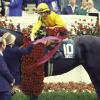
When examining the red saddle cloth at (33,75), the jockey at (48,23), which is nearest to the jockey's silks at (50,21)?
the jockey at (48,23)

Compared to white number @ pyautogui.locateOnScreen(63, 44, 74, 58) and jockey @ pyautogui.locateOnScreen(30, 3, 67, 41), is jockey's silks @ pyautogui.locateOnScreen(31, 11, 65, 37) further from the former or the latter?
white number @ pyautogui.locateOnScreen(63, 44, 74, 58)

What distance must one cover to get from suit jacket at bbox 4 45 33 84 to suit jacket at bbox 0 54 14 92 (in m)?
1.15

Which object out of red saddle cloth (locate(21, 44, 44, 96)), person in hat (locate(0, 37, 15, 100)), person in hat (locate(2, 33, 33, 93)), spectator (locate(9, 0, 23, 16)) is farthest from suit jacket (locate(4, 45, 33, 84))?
spectator (locate(9, 0, 23, 16))

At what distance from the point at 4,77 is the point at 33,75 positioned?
276cm

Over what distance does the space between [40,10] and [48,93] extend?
1.99 m

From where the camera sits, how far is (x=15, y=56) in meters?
11.5

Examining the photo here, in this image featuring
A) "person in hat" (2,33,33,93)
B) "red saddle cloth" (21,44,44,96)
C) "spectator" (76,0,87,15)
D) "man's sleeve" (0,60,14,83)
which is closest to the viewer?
"man's sleeve" (0,60,14,83)

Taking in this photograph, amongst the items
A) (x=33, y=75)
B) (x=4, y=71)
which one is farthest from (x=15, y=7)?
(x=4, y=71)

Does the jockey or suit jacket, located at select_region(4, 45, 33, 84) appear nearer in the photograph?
suit jacket, located at select_region(4, 45, 33, 84)

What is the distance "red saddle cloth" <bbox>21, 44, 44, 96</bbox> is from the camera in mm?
12641

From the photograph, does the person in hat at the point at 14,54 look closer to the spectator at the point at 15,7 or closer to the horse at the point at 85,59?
the horse at the point at 85,59

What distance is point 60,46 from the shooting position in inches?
496

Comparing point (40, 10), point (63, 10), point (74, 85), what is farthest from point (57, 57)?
point (63, 10)

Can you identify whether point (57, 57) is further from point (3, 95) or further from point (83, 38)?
point (3, 95)
